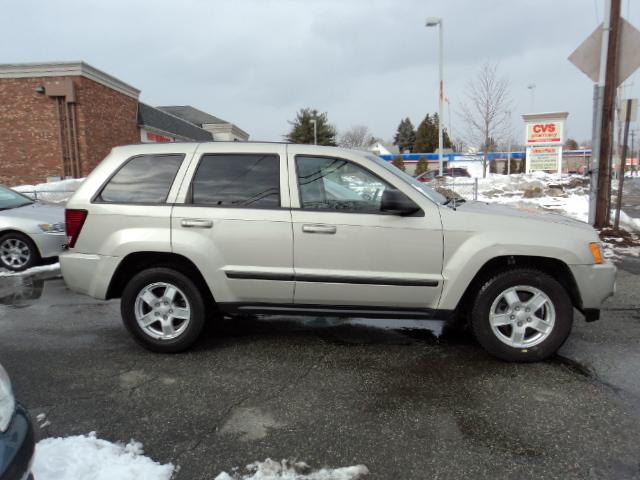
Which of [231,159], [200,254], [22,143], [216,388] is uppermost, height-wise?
[22,143]

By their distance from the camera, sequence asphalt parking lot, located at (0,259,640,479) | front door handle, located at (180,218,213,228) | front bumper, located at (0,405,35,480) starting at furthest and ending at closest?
front door handle, located at (180,218,213,228), asphalt parking lot, located at (0,259,640,479), front bumper, located at (0,405,35,480)

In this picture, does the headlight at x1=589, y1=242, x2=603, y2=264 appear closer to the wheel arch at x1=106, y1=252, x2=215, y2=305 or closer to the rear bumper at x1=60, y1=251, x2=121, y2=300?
the wheel arch at x1=106, y1=252, x2=215, y2=305

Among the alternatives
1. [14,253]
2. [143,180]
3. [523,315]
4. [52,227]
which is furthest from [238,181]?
[14,253]

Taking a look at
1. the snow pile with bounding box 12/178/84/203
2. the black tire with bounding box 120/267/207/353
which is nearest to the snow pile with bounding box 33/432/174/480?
the black tire with bounding box 120/267/207/353

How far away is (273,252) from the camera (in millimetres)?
3996

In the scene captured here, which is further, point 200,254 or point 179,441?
point 200,254

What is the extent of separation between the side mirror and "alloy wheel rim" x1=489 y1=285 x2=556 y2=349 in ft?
3.30

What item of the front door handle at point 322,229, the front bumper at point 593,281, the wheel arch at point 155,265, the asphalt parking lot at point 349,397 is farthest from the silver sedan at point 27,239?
the front bumper at point 593,281

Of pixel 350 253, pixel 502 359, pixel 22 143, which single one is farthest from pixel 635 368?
pixel 22 143

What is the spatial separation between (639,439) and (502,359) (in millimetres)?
1214

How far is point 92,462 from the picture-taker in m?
2.60

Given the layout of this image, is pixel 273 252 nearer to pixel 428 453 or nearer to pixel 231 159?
pixel 231 159

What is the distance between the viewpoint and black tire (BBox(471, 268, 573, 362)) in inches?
151

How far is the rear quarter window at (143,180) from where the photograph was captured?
4.20 m
